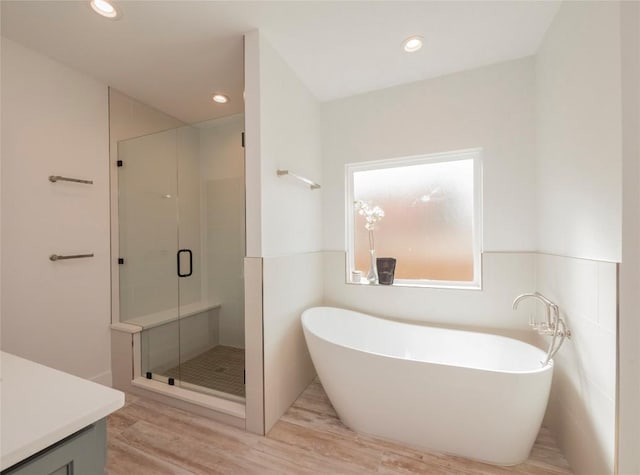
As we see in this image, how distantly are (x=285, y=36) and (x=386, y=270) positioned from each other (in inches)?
75.7

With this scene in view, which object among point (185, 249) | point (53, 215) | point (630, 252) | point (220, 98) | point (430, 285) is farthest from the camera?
point (185, 249)

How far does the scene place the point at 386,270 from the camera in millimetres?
2395

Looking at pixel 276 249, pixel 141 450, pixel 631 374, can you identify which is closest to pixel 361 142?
pixel 276 249

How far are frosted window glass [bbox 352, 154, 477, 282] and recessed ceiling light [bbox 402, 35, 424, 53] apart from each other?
838 mm

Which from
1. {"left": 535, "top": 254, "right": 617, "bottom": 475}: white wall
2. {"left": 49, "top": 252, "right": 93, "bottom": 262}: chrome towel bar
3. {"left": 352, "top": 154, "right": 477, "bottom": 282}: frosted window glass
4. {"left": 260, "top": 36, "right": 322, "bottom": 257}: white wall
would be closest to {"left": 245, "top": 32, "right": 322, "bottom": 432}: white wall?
{"left": 260, "top": 36, "right": 322, "bottom": 257}: white wall

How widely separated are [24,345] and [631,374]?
331 cm

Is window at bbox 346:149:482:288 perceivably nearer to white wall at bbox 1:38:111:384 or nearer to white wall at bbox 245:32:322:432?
white wall at bbox 245:32:322:432

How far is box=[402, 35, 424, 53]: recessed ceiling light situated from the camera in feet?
5.92

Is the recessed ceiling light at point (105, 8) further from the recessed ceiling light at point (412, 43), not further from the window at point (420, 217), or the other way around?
the window at point (420, 217)

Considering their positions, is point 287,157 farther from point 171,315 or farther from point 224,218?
point 171,315

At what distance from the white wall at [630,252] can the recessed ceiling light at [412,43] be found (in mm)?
1006

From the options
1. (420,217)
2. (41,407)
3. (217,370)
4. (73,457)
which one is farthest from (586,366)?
(217,370)

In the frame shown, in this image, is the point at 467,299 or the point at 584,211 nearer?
the point at 584,211

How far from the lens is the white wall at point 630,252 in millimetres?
1053
